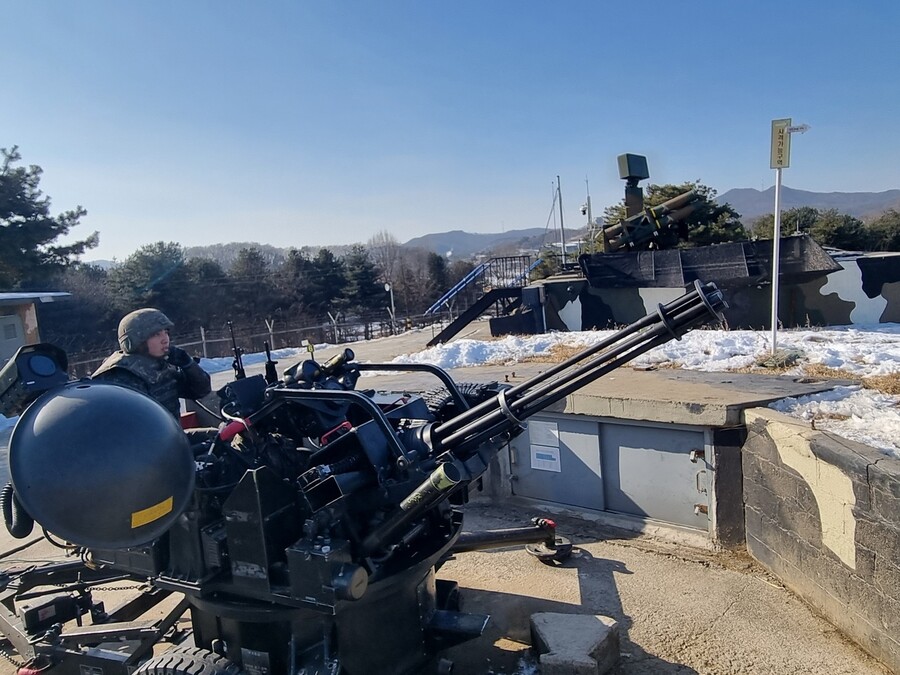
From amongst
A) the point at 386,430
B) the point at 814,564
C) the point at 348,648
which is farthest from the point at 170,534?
the point at 814,564

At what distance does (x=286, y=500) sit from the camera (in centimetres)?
325

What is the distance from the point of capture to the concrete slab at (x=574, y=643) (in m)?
3.70

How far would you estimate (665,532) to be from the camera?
6121 mm

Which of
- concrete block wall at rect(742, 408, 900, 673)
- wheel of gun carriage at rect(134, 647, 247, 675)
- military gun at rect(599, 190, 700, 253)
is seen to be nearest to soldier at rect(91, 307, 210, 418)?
wheel of gun carriage at rect(134, 647, 247, 675)

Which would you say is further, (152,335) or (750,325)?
(750,325)

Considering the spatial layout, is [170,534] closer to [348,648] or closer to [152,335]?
[348,648]

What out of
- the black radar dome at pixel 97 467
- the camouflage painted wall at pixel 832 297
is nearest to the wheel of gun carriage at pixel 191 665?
the black radar dome at pixel 97 467

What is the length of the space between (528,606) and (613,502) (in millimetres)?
1870

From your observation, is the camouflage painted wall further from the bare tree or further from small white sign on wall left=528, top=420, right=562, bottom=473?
the bare tree

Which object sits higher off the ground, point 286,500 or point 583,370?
point 583,370

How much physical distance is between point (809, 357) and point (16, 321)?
19654 mm

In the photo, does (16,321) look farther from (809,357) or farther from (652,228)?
(809,357)

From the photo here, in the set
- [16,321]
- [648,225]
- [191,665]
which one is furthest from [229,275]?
[191,665]

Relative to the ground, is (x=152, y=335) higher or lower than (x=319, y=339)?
higher
